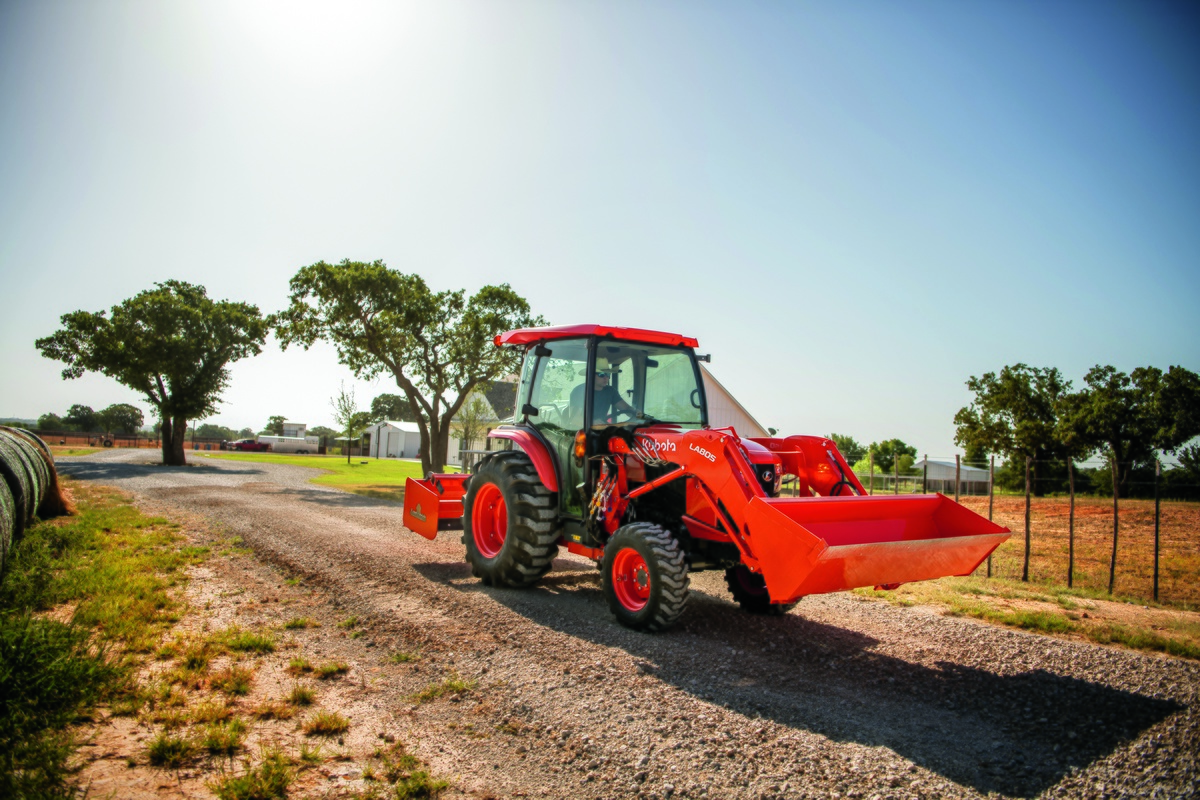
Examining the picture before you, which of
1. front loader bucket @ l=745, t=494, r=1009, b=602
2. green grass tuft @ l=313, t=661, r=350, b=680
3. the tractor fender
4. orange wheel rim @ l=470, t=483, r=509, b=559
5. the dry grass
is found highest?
the tractor fender

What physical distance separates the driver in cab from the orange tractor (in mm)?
13

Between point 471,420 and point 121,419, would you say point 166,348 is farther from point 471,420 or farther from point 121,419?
point 121,419

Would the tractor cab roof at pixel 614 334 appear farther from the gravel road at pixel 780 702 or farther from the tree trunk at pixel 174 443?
the tree trunk at pixel 174 443

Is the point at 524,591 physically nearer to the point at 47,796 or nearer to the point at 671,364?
the point at 671,364

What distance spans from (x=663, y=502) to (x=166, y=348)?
3701 centimetres

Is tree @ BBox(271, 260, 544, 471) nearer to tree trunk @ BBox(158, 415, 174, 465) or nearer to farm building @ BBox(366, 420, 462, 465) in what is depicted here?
tree trunk @ BBox(158, 415, 174, 465)

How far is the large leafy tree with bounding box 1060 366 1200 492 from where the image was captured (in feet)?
121

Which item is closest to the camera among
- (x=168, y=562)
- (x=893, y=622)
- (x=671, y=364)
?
(x=893, y=622)

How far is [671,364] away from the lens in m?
7.23

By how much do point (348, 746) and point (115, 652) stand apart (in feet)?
7.61

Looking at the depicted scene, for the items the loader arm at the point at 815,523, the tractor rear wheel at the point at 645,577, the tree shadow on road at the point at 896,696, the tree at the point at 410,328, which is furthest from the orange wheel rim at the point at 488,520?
the tree at the point at 410,328

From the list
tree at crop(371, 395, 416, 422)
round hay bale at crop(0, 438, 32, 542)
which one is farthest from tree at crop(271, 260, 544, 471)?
tree at crop(371, 395, 416, 422)

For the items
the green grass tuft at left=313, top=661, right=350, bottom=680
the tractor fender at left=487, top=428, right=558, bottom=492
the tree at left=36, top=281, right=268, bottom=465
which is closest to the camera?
the green grass tuft at left=313, top=661, right=350, bottom=680

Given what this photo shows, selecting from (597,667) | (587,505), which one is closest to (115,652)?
(597,667)
